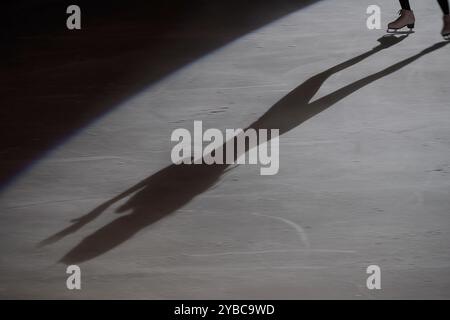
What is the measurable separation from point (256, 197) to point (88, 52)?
3.94 m

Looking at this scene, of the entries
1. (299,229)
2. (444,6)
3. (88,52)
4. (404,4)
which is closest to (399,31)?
(404,4)

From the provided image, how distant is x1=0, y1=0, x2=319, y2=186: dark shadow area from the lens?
6.26 meters

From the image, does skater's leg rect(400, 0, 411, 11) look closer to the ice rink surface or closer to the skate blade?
the skate blade

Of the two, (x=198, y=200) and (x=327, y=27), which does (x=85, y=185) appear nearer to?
(x=198, y=200)

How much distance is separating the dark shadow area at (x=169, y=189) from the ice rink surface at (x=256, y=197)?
1 centimetres

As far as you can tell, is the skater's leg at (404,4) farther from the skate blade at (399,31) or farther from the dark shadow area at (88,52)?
the dark shadow area at (88,52)

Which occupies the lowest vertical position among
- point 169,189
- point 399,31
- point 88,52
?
point 169,189

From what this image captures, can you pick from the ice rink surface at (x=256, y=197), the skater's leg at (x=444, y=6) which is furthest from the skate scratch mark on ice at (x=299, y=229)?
the skater's leg at (x=444, y=6)

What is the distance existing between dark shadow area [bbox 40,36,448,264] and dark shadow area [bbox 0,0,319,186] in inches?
35.9

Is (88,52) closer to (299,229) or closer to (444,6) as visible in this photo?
(444,6)

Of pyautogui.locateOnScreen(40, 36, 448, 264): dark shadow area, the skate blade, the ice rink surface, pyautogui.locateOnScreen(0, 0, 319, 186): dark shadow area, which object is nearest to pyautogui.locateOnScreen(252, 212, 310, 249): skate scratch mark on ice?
the ice rink surface

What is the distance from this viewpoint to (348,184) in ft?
16.1

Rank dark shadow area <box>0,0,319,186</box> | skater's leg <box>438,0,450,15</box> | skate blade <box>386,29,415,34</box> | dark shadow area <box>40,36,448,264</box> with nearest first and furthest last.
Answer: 1. dark shadow area <box>40,36,448,264</box>
2. dark shadow area <box>0,0,319,186</box>
3. skater's leg <box>438,0,450,15</box>
4. skate blade <box>386,29,415,34</box>

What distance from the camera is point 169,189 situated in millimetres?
4957
